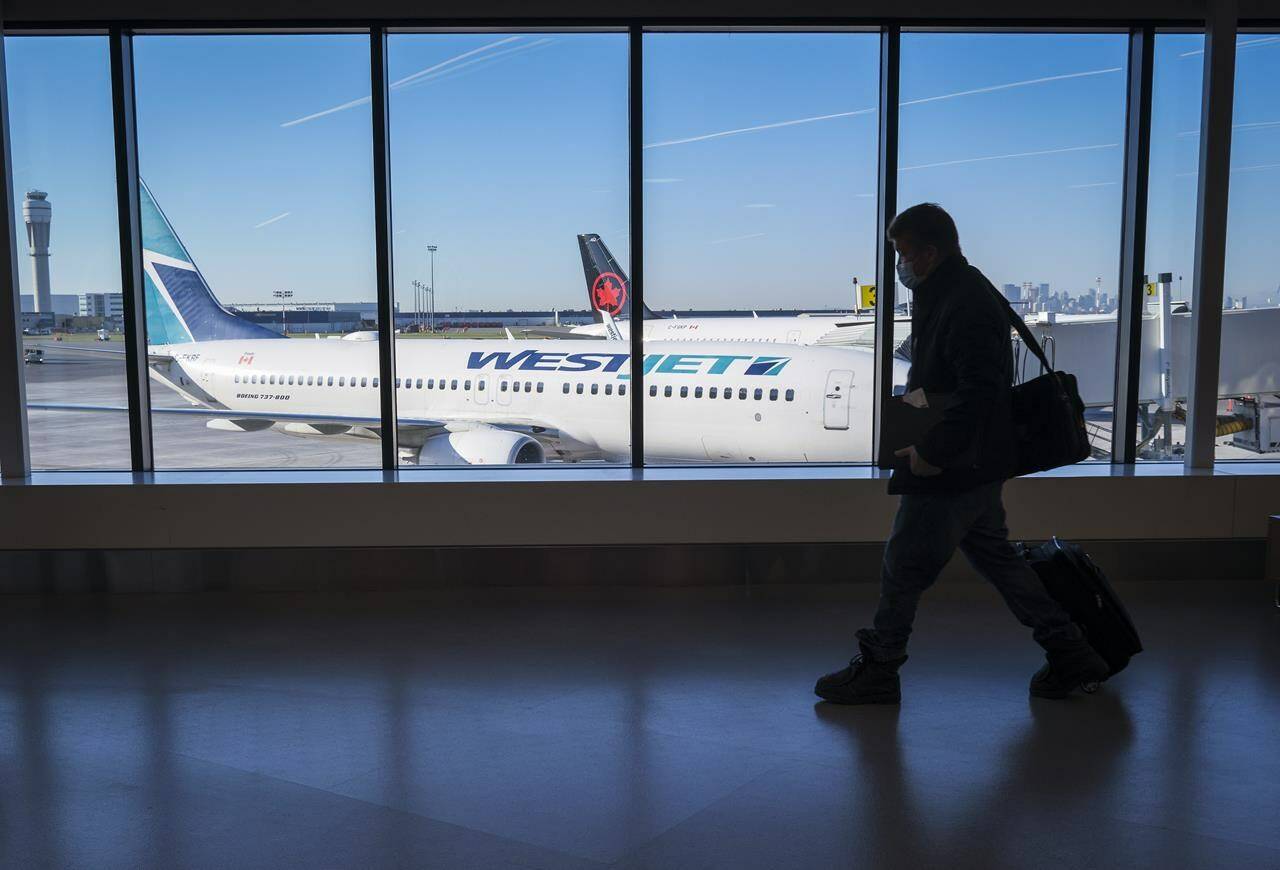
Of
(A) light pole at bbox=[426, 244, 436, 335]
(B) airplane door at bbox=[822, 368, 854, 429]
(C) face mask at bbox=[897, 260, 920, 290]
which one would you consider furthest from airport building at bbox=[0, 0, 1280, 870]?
(B) airplane door at bbox=[822, 368, 854, 429]

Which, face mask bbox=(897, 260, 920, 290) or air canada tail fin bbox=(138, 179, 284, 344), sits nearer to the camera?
face mask bbox=(897, 260, 920, 290)

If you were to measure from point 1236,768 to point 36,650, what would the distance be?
3731 millimetres

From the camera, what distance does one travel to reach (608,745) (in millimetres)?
2572

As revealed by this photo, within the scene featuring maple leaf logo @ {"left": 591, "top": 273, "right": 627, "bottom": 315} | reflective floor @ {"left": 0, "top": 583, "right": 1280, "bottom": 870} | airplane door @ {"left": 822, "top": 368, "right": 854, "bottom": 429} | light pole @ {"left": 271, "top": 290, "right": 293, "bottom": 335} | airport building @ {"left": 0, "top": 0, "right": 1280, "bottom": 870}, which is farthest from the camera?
airplane door @ {"left": 822, "top": 368, "right": 854, "bottom": 429}

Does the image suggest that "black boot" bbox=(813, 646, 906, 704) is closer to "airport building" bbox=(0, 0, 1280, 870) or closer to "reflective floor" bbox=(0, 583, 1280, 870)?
"reflective floor" bbox=(0, 583, 1280, 870)

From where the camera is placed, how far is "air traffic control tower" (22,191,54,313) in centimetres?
433

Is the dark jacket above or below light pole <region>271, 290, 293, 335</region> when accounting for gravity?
below

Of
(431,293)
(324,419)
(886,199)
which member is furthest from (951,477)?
(324,419)

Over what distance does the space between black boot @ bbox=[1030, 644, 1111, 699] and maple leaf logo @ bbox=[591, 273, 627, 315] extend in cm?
232

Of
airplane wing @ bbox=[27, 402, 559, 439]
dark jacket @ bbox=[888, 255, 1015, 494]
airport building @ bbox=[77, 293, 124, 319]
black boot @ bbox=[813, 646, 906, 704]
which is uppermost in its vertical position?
airport building @ bbox=[77, 293, 124, 319]

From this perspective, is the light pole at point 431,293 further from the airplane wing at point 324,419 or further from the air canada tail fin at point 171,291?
the air canada tail fin at point 171,291

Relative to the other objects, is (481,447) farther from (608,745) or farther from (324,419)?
(608,745)

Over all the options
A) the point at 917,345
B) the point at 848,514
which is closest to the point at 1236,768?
the point at 917,345

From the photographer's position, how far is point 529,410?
6.71m
